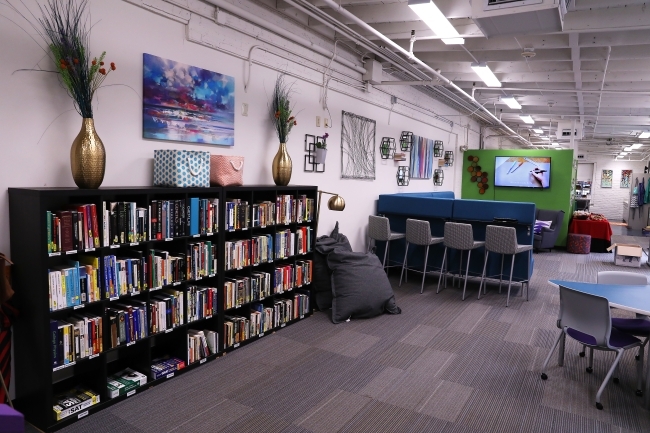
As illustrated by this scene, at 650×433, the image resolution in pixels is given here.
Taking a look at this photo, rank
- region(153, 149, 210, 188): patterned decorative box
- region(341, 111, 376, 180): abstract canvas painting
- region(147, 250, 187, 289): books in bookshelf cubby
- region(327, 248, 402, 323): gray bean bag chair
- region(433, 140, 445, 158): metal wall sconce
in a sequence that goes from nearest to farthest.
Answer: region(147, 250, 187, 289): books in bookshelf cubby, region(153, 149, 210, 188): patterned decorative box, region(327, 248, 402, 323): gray bean bag chair, region(341, 111, 376, 180): abstract canvas painting, region(433, 140, 445, 158): metal wall sconce

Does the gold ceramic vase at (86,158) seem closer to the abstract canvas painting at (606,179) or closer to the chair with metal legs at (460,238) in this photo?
the chair with metal legs at (460,238)

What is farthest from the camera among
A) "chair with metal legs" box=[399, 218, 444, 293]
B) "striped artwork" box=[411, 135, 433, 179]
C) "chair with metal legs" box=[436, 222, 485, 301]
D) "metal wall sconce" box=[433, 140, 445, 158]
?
"metal wall sconce" box=[433, 140, 445, 158]

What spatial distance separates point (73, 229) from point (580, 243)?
9924mm

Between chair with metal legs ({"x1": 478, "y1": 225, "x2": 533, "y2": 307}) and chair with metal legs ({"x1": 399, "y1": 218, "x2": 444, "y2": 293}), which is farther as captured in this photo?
chair with metal legs ({"x1": 399, "y1": 218, "x2": 444, "y2": 293})

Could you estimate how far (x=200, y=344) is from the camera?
3.65m

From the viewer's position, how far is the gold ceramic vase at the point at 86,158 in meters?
2.80

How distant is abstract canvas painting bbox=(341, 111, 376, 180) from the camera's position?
20.6 ft

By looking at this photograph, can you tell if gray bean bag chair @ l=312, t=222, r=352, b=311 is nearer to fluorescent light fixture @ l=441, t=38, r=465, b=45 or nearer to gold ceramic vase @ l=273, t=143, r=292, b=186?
gold ceramic vase @ l=273, t=143, r=292, b=186

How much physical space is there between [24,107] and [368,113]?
4.84m

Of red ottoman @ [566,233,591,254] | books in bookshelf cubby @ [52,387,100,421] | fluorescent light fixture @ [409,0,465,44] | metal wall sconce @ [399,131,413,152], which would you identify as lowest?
books in bookshelf cubby @ [52,387,100,421]

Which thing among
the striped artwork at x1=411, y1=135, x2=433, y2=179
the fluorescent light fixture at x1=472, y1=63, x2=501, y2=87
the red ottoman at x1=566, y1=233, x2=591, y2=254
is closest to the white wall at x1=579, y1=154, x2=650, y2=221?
the red ottoman at x1=566, y1=233, x2=591, y2=254

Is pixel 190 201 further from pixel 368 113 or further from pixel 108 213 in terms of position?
pixel 368 113

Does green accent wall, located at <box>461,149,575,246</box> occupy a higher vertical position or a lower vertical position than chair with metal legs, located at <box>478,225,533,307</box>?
higher

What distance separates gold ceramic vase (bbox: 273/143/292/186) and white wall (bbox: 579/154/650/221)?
21.0 m
